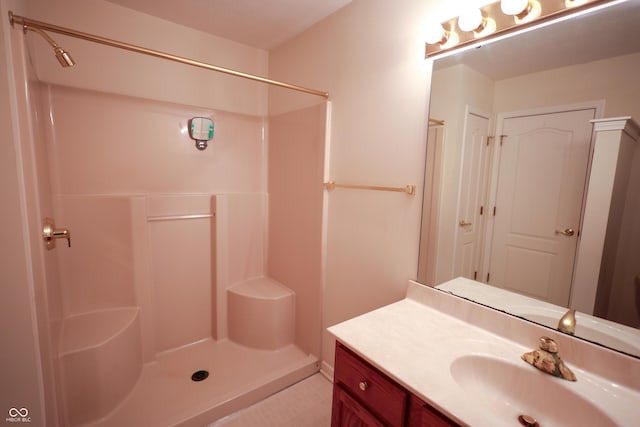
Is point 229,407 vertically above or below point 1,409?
below

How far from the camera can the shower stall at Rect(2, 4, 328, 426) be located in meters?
1.63

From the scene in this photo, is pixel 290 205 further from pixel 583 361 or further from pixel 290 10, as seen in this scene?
pixel 583 361

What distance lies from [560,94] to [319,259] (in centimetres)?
153

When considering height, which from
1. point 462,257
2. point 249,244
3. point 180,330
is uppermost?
point 462,257

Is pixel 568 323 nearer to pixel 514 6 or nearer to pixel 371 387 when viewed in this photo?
pixel 371 387

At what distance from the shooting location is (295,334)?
2.38 m

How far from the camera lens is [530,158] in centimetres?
105

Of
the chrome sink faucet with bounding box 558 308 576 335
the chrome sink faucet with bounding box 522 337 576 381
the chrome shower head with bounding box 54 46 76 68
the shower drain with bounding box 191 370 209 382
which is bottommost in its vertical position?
the shower drain with bounding box 191 370 209 382

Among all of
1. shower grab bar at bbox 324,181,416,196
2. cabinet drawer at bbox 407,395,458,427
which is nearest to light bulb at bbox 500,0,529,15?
shower grab bar at bbox 324,181,416,196

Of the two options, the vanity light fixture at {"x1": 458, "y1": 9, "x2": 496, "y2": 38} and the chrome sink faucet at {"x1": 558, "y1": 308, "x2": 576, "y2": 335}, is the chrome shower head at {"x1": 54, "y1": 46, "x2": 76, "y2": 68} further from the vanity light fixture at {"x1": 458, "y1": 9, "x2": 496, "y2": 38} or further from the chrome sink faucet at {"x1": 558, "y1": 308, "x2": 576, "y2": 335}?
the chrome sink faucet at {"x1": 558, "y1": 308, "x2": 576, "y2": 335}

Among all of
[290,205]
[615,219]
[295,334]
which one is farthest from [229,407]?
Result: [615,219]

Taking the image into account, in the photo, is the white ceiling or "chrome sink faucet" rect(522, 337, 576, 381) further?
the white ceiling

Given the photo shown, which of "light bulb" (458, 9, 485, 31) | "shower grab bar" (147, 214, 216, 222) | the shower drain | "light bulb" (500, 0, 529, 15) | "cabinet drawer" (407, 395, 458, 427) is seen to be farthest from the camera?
"shower grab bar" (147, 214, 216, 222)

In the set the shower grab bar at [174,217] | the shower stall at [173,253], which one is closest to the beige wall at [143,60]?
the shower stall at [173,253]
